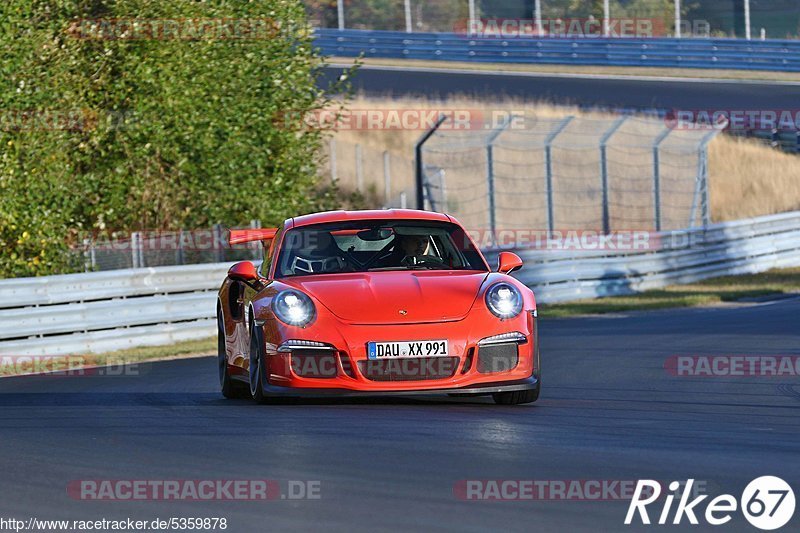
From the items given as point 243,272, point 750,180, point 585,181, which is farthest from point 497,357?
point 750,180

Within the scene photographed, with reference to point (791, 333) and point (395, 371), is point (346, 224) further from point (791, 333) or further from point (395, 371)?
point (791, 333)

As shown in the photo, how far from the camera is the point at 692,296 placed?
2208cm

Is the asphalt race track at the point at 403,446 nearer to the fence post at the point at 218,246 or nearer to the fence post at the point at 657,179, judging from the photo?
the fence post at the point at 218,246

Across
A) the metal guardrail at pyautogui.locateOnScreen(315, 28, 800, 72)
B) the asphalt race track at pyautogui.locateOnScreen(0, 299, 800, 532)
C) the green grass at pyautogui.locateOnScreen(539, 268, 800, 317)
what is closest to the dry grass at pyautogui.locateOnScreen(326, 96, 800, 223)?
the metal guardrail at pyautogui.locateOnScreen(315, 28, 800, 72)

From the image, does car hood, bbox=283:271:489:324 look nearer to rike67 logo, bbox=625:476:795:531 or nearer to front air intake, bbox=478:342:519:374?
front air intake, bbox=478:342:519:374

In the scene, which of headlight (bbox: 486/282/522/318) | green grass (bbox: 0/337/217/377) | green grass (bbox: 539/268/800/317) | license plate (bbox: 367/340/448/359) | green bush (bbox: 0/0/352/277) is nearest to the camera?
license plate (bbox: 367/340/448/359)

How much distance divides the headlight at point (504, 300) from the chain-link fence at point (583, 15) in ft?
87.8

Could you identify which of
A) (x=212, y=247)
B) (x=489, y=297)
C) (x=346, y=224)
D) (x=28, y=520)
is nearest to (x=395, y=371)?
(x=489, y=297)

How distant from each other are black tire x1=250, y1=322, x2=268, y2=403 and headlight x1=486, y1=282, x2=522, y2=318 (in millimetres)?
1459

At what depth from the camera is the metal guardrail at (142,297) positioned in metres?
15.7

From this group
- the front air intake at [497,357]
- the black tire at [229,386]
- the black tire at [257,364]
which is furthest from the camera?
the black tire at [229,386]

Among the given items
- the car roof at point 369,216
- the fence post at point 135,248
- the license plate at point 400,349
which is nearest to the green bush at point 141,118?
the fence post at point 135,248

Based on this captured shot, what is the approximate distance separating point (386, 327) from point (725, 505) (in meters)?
3.44

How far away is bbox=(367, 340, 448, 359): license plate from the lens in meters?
8.81
